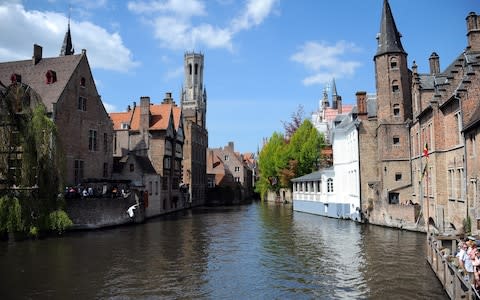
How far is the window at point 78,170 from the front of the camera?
36.8 meters

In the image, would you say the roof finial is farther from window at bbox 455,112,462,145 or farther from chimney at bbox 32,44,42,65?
window at bbox 455,112,462,145

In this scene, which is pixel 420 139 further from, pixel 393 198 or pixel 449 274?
pixel 449 274

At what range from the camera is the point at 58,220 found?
27.2m

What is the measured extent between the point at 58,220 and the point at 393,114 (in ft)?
88.2

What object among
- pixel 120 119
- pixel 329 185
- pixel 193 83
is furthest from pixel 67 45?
pixel 193 83

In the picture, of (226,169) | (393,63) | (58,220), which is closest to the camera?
(58,220)

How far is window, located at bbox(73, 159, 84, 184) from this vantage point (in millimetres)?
36812

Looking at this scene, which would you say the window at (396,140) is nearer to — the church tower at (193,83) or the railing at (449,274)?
the railing at (449,274)

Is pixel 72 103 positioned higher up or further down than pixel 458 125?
higher up

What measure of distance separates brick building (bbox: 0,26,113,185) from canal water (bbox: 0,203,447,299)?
952cm

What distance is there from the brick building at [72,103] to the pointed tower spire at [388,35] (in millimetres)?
26420

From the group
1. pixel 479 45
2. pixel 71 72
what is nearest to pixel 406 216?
pixel 479 45

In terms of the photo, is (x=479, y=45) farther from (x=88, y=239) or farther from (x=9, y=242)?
(x=9, y=242)

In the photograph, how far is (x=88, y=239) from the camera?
26.7 meters
